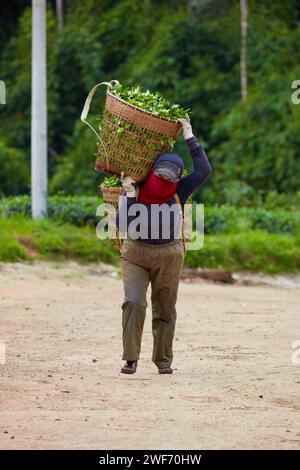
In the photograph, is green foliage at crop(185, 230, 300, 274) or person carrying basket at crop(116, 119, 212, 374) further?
green foliage at crop(185, 230, 300, 274)

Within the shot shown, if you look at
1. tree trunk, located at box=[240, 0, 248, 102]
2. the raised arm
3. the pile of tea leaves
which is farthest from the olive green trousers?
tree trunk, located at box=[240, 0, 248, 102]

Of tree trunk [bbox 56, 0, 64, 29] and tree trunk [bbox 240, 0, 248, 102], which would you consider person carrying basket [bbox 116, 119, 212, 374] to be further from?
tree trunk [bbox 56, 0, 64, 29]

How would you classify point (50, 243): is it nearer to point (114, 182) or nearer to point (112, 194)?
point (114, 182)

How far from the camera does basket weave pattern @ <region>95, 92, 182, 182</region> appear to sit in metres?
8.14

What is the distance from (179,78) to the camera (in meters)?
28.4

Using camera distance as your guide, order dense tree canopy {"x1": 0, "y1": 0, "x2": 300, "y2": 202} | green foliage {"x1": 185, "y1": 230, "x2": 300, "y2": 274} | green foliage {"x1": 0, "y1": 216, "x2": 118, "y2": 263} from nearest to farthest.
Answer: green foliage {"x1": 0, "y1": 216, "x2": 118, "y2": 263} → green foliage {"x1": 185, "y1": 230, "x2": 300, "y2": 274} → dense tree canopy {"x1": 0, "y1": 0, "x2": 300, "y2": 202}

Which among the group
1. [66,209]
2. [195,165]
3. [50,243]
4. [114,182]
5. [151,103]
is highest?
[151,103]

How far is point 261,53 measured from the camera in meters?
27.2

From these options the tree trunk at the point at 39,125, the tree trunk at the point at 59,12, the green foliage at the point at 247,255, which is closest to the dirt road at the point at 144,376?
the green foliage at the point at 247,255

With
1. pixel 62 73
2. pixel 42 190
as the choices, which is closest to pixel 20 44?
pixel 62 73

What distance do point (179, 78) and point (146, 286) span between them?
20548mm

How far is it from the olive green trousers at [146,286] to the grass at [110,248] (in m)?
6.84

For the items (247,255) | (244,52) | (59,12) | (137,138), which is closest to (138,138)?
(137,138)

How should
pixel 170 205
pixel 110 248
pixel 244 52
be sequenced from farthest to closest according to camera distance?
pixel 244 52 < pixel 110 248 < pixel 170 205
